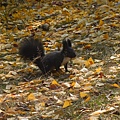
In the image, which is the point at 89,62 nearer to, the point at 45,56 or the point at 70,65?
the point at 70,65

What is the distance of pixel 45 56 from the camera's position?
17.5 feet

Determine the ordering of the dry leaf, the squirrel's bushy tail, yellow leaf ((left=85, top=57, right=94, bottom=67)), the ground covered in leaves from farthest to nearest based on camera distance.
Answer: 1. the squirrel's bushy tail
2. yellow leaf ((left=85, top=57, right=94, bottom=67))
3. the dry leaf
4. the ground covered in leaves

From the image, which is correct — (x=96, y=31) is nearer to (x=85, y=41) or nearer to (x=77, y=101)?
(x=85, y=41)

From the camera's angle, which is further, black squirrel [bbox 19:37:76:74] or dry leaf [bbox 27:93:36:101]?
black squirrel [bbox 19:37:76:74]

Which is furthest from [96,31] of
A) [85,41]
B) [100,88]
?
[100,88]

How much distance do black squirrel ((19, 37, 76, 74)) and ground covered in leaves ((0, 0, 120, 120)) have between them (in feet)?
0.46

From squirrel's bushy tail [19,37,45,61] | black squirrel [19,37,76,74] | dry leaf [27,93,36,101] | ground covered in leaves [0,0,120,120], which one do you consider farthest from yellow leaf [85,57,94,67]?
dry leaf [27,93,36,101]

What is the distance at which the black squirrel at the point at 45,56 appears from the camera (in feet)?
17.2

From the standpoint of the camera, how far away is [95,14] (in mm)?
7707

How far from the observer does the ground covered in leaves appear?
3.83 metres

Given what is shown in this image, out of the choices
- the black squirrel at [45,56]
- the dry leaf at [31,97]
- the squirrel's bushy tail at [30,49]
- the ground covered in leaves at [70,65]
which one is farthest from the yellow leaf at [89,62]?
the dry leaf at [31,97]

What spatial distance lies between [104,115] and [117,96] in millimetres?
450

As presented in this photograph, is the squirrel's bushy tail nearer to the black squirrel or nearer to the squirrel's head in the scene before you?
the black squirrel

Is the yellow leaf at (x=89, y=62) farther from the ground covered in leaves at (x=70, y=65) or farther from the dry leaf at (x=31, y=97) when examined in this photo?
the dry leaf at (x=31, y=97)
